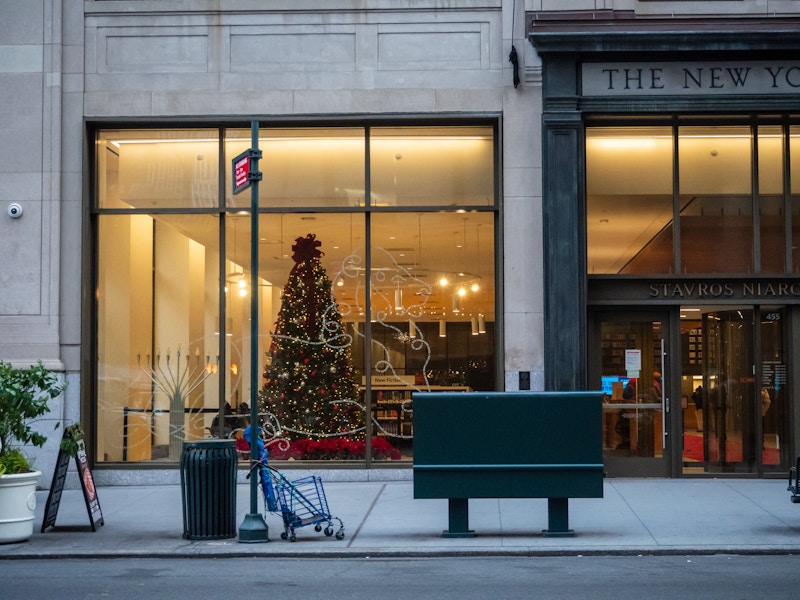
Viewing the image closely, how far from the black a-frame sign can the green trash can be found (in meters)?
1.29

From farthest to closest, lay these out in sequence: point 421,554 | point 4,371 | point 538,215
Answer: point 538,215 < point 4,371 < point 421,554

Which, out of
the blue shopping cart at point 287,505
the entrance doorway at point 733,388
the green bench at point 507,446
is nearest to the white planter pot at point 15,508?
the blue shopping cart at point 287,505

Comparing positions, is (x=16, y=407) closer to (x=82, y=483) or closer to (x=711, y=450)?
(x=82, y=483)

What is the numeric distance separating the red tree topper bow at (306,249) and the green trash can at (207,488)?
504 cm

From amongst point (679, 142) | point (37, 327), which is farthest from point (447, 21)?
point (37, 327)

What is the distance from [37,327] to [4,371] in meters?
4.12

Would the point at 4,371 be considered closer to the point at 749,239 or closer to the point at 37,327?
the point at 37,327

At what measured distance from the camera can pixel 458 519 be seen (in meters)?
11.3

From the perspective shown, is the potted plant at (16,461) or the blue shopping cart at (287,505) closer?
the blue shopping cart at (287,505)

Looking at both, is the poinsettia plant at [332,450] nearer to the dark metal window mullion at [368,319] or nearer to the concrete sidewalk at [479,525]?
the dark metal window mullion at [368,319]

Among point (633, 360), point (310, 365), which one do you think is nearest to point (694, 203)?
point (633, 360)

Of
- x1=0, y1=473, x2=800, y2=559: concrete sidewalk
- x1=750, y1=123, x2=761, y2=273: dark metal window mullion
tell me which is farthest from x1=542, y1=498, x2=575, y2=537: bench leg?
x1=750, y1=123, x2=761, y2=273: dark metal window mullion

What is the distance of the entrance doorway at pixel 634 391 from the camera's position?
15539mm

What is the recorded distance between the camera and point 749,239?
15562 mm
